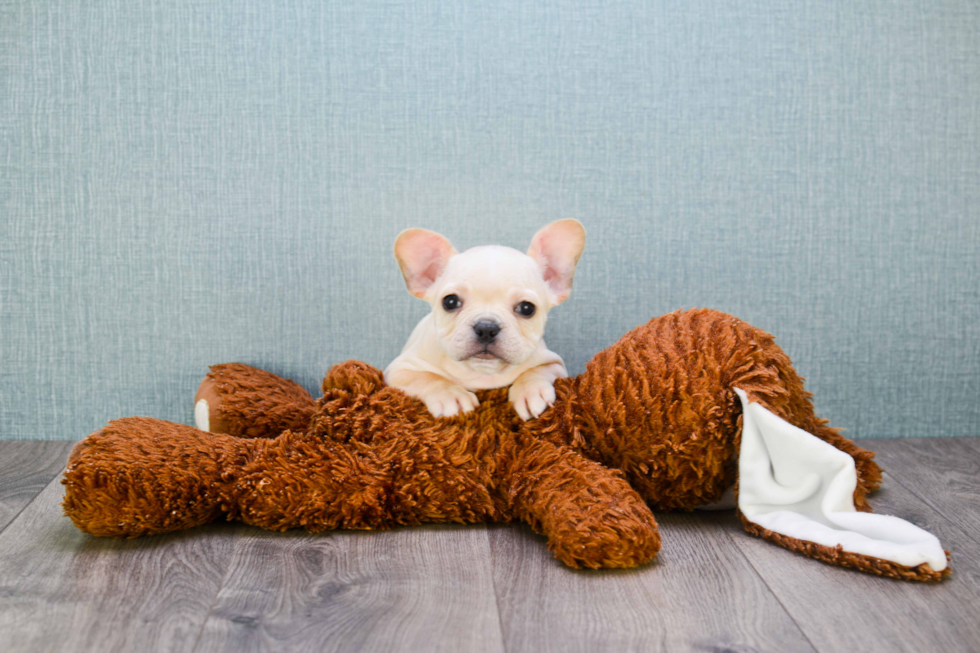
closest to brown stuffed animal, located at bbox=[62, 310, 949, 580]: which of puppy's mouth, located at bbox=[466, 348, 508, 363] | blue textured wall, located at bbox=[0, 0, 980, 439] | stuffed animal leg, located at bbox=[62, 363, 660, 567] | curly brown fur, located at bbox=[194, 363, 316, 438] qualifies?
stuffed animal leg, located at bbox=[62, 363, 660, 567]

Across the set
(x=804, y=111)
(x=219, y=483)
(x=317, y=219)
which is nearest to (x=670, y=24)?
(x=804, y=111)

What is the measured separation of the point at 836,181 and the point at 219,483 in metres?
1.50

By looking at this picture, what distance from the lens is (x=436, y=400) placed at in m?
1.34

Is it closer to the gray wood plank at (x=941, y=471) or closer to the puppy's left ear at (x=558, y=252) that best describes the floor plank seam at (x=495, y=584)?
the puppy's left ear at (x=558, y=252)

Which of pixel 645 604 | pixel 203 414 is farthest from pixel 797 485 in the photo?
pixel 203 414

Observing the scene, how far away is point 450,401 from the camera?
1.34m

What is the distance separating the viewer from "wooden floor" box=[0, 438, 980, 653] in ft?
2.99

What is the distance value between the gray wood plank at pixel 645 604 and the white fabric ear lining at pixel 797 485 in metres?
0.09

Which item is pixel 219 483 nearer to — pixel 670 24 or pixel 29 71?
pixel 29 71

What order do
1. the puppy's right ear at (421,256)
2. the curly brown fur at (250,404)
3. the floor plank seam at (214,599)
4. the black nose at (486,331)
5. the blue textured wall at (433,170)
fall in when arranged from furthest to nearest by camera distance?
the blue textured wall at (433,170) < the curly brown fur at (250,404) < the puppy's right ear at (421,256) < the black nose at (486,331) < the floor plank seam at (214,599)

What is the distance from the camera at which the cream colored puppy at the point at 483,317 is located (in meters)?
1.27

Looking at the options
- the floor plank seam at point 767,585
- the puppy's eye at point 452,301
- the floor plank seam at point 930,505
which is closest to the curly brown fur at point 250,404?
the puppy's eye at point 452,301

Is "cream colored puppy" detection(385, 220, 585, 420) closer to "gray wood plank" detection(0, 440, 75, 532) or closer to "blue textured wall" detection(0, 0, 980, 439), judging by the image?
"blue textured wall" detection(0, 0, 980, 439)

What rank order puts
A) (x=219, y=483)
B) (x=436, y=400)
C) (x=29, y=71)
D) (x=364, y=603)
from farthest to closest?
1. (x=29, y=71)
2. (x=436, y=400)
3. (x=219, y=483)
4. (x=364, y=603)
